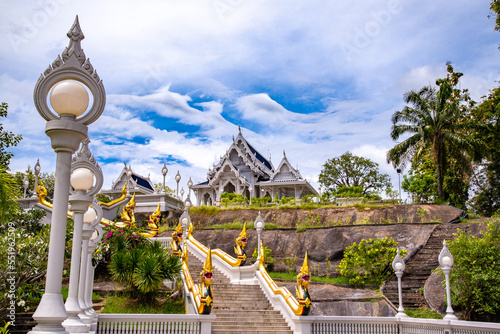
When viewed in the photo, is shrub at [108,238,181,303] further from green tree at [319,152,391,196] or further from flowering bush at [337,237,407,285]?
green tree at [319,152,391,196]

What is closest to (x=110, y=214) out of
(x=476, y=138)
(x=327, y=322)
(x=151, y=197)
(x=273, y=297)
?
(x=151, y=197)

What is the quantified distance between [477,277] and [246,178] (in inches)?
1216

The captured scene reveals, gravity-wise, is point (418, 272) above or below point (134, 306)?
above

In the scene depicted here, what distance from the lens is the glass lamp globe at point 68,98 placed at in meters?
5.17

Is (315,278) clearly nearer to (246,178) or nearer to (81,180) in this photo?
(81,180)

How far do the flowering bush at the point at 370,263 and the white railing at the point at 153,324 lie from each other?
31.0 ft

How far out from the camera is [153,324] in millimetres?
12766

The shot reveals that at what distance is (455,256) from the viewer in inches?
645

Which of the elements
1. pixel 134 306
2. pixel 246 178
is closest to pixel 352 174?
pixel 246 178

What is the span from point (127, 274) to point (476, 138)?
85.6 ft

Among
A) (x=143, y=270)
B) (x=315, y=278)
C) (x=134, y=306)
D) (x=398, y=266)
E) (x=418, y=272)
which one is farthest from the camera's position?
(x=315, y=278)

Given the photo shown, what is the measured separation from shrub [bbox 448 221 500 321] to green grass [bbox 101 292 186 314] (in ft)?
31.5

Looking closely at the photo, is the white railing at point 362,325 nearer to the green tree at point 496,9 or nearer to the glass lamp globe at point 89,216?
the glass lamp globe at point 89,216

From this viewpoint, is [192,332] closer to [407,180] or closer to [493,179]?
[493,179]
